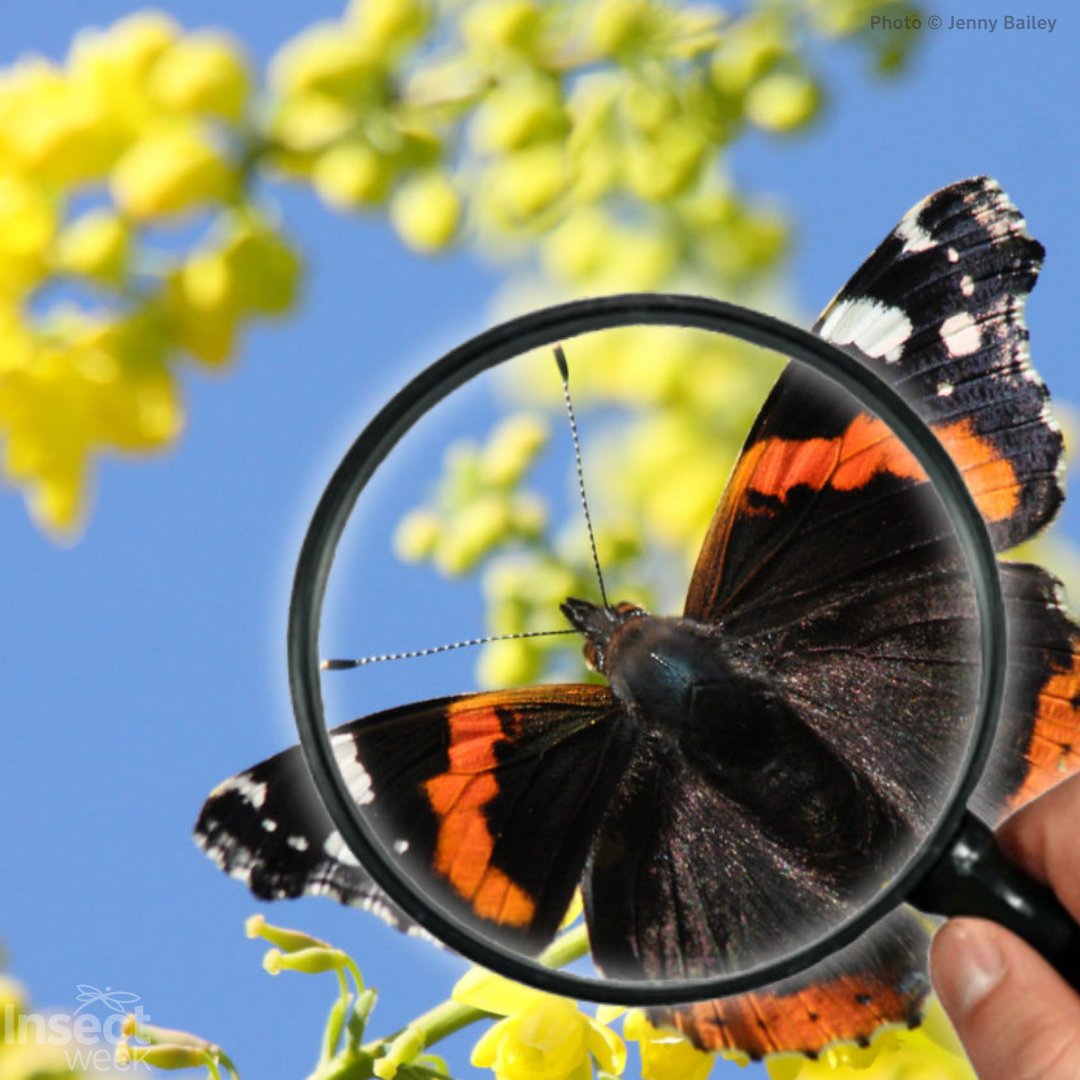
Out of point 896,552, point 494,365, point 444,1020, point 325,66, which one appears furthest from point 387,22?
point 444,1020

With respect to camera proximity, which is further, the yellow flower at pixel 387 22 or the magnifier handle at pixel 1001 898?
the yellow flower at pixel 387 22

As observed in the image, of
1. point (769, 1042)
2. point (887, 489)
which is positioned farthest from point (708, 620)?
point (769, 1042)

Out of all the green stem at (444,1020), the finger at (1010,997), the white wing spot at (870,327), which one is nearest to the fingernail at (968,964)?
the finger at (1010,997)

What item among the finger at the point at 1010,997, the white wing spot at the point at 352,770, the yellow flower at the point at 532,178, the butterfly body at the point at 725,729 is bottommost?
the finger at the point at 1010,997

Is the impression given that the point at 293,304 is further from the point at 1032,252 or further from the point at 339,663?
the point at 1032,252

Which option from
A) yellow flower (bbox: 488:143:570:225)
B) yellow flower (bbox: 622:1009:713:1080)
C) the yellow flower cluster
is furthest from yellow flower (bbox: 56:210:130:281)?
yellow flower (bbox: 622:1009:713:1080)

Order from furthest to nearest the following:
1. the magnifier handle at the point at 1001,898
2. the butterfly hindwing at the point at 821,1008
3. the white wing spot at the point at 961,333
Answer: the white wing spot at the point at 961,333 < the butterfly hindwing at the point at 821,1008 < the magnifier handle at the point at 1001,898

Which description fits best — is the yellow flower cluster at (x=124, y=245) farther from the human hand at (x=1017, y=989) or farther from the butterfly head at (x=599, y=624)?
the human hand at (x=1017, y=989)

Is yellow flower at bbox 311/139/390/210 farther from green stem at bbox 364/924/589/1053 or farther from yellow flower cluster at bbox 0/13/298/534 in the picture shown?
green stem at bbox 364/924/589/1053
